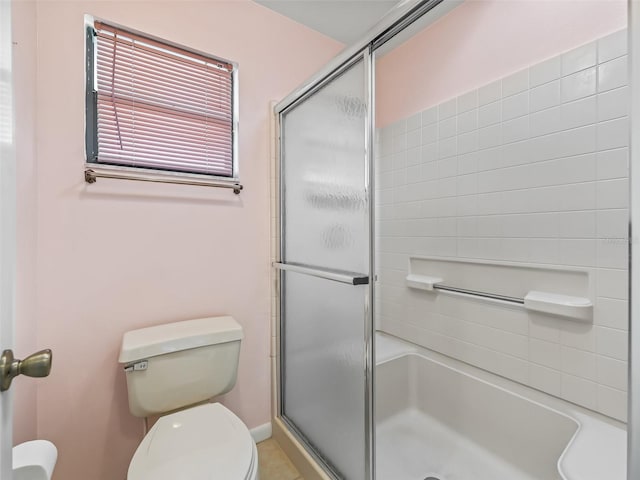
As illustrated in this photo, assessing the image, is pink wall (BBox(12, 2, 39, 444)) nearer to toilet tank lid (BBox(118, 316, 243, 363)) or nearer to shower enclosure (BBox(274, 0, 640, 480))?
toilet tank lid (BBox(118, 316, 243, 363))

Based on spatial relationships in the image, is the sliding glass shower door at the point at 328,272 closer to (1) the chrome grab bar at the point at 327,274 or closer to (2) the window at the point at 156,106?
(1) the chrome grab bar at the point at 327,274

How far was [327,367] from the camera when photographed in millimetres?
1311

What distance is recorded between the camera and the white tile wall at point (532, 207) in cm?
115

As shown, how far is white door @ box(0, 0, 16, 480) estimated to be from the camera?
0.48m

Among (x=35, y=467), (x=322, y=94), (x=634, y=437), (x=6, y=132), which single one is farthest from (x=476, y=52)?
(x=35, y=467)

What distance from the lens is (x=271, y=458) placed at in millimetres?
1557

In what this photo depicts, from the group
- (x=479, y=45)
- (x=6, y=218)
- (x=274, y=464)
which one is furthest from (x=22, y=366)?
(x=479, y=45)

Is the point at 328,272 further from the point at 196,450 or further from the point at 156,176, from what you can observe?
the point at 156,176

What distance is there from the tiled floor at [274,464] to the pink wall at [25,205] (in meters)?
0.97

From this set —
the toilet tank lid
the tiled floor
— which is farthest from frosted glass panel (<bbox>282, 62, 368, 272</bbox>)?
the tiled floor

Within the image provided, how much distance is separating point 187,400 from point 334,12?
2.14 m

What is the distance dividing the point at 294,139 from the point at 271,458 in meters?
1.66

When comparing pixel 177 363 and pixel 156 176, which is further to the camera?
pixel 156 176

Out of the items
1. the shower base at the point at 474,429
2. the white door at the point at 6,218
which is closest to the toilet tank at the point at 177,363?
the white door at the point at 6,218
